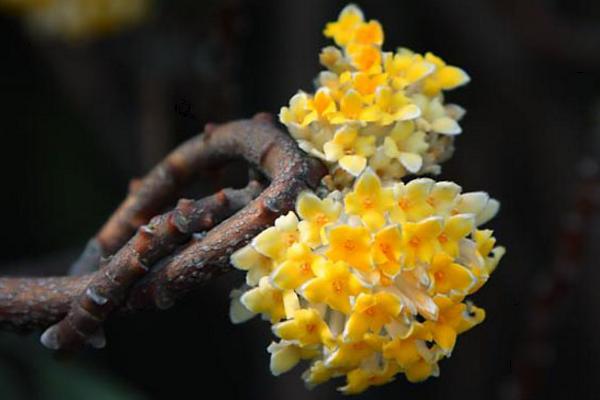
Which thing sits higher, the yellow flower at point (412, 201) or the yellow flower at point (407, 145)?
the yellow flower at point (407, 145)

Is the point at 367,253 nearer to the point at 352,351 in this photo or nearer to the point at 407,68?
the point at 352,351

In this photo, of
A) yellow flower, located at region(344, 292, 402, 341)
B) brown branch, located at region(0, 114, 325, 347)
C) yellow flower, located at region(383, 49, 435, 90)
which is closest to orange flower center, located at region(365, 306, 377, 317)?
yellow flower, located at region(344, 292, 402, 341)

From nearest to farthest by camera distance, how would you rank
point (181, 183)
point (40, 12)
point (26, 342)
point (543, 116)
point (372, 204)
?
point (372, 204), point (181, 183), point (26, 342), point (40, 12), point (543, 116)

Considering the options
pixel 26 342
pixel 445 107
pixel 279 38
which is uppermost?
pixel 445 107

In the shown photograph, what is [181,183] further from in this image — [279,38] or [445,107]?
[279,38]

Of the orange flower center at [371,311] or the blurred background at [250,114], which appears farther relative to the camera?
the blurred background at [250,114]

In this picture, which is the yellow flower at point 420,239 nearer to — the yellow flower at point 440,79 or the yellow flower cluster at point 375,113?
the yellow flower cluster at point 375,113

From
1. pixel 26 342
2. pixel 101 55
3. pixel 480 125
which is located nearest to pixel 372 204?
pixel 26 342

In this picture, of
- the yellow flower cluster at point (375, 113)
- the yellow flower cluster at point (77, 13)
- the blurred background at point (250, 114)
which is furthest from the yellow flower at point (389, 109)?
the yellow flower cluster at point (77, 13)
